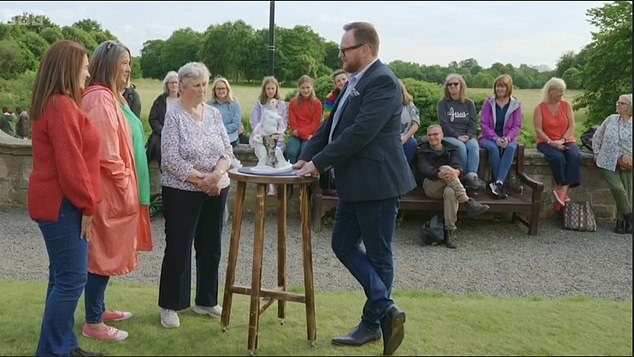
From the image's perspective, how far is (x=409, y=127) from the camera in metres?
8.66

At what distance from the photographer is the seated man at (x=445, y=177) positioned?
784 cm

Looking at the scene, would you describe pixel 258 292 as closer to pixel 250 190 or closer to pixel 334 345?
pixel 334 345

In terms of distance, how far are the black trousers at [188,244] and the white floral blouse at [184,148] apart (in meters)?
0.10

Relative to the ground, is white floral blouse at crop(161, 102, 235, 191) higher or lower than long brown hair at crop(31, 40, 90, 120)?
lower

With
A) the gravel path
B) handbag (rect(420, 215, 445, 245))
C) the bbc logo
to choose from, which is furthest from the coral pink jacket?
the bbc logo

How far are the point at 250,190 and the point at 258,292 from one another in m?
4.67

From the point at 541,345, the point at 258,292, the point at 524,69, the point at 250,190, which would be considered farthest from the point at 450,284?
the point at 524,69

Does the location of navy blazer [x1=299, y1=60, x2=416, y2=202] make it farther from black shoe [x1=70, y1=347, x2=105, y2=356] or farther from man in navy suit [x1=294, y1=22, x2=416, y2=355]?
black shoe [x1=70, y1=347, x2=105, y2=356]

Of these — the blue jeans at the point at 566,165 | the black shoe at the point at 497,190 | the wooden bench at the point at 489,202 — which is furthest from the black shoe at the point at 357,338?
the blue jeans at the point at 566,165

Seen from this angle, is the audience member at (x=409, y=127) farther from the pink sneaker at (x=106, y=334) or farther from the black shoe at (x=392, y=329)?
the pink sneaker at (x=106, y=334)

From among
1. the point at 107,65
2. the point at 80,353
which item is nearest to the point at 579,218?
the point at 107,65

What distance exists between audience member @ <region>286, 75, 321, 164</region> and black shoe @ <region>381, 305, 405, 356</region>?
15.8ft

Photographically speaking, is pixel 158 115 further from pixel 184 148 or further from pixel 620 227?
pixel 620 227

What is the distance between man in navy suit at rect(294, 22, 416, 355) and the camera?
414cm
